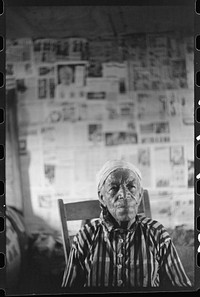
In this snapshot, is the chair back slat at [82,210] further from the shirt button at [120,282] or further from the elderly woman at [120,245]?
the shirt button at [120,282]

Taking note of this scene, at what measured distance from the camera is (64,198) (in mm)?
1430

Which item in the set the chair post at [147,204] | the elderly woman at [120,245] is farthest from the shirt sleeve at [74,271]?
the chair post at [147,204]

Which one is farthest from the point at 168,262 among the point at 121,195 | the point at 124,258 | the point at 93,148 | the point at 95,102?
the point at 95,102

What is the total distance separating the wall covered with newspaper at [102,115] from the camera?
1.43 meters

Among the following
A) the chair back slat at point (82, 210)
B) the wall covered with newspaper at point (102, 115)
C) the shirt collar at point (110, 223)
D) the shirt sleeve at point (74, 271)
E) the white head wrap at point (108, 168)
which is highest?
the wall covered with newspaper at point (102, 115)

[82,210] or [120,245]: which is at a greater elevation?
[82,210]

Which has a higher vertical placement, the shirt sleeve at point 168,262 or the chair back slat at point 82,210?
the chair back slat at point 82,210

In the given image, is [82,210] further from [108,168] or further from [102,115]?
[102,115]

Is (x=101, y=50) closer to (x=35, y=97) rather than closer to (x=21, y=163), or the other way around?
(x=35, y=97)

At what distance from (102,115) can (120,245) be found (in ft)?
1.26

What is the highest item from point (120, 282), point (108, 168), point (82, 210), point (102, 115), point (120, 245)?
point (102, 115)

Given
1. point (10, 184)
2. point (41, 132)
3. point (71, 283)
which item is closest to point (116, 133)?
point (41, 132)

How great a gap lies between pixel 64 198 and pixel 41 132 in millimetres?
204

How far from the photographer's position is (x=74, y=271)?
1429 mm
